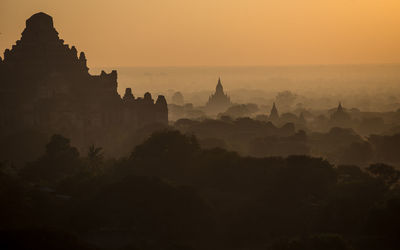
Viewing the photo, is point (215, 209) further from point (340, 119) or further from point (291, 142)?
point (340, 119)

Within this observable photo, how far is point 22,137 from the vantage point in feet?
250

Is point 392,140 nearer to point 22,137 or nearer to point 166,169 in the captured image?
point 166,169

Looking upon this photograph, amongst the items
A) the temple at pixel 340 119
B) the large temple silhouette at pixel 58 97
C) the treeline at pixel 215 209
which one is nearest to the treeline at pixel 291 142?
the large temple silhouette at pixel 58 97

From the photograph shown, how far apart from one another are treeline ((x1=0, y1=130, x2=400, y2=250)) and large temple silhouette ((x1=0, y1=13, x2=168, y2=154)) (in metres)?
A: 27.5

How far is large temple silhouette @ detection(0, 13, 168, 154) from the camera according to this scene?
82.9 m

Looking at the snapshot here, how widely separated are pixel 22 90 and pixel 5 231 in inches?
2125

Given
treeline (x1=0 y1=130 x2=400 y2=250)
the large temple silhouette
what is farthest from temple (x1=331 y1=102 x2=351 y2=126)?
treeline (x1=0 y1=130 x2=400 y2=250)

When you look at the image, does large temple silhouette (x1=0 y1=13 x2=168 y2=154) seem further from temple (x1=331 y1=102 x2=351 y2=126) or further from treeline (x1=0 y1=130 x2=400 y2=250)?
temple (x1=331 y1=102 x2=351 y2=126)

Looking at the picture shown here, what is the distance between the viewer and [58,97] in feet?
278

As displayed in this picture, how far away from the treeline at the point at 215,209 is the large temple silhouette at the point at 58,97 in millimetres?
27454

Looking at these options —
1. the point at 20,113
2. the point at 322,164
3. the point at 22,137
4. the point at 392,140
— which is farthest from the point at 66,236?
the point at 392,140

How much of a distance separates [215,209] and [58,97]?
4431cm

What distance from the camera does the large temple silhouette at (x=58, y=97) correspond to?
272 ft

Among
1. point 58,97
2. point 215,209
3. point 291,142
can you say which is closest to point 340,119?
point 291,142
